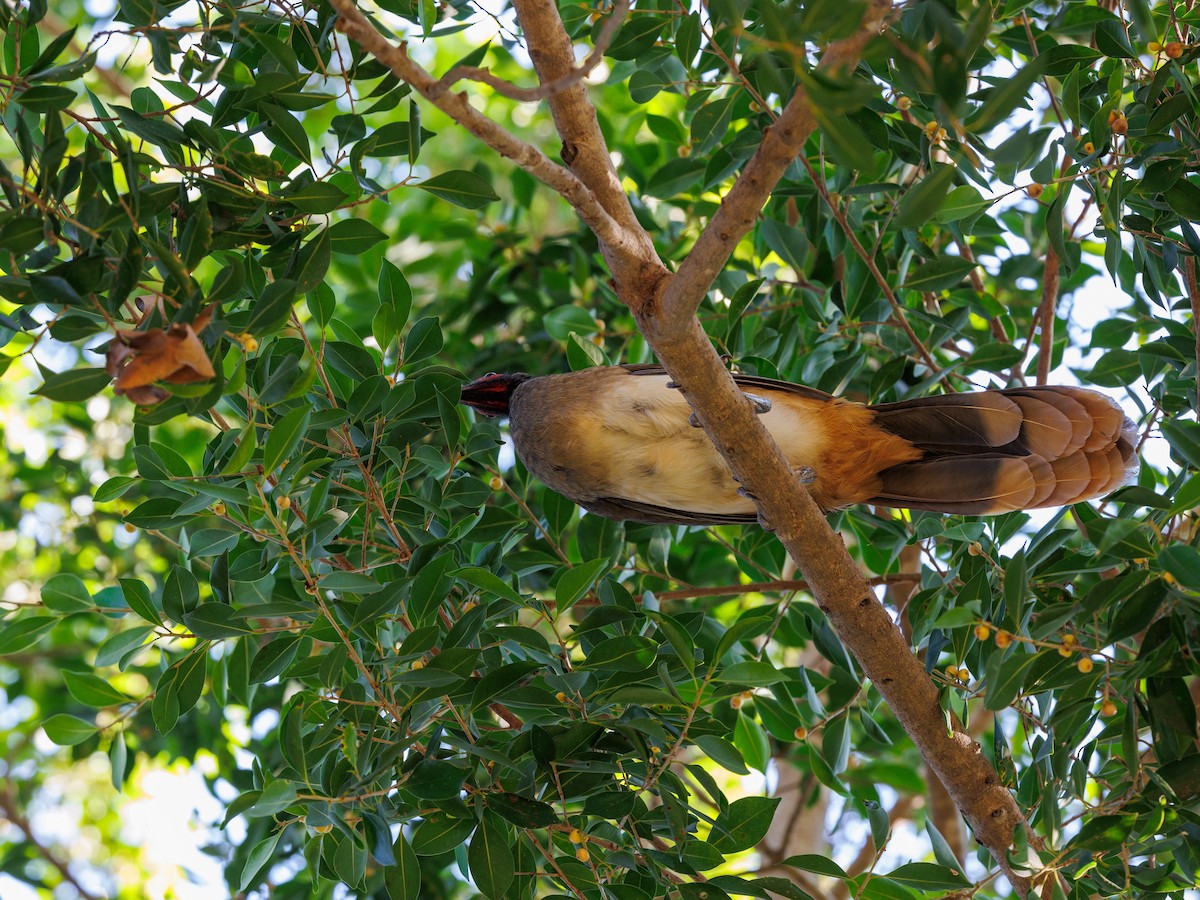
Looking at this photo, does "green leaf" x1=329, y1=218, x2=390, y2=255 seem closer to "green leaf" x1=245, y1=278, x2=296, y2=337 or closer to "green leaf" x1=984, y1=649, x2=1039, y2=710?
"green leaf" x1=245, y1=278, x2=296, y2=337

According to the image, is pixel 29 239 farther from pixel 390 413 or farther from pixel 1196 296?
pixel 1196 296

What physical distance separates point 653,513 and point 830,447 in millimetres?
540

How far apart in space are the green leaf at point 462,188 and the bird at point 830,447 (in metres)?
0.80

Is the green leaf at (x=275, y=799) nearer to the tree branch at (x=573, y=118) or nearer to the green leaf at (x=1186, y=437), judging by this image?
the tree branch at (x=573, y=118)

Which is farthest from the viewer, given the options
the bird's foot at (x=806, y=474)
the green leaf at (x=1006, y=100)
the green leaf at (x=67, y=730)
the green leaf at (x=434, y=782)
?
the bird's foot at (x=806, y=474)

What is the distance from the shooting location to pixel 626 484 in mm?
2918

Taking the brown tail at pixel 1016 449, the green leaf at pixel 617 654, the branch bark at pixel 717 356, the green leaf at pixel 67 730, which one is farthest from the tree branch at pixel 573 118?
the green leaf at pixel 67 730

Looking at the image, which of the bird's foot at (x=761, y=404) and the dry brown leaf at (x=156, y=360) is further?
the bird's foot at (x=761, y=404)

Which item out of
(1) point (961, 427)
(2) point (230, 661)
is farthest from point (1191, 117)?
(2) point (230, 661)

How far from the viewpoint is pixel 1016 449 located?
2.60 metres

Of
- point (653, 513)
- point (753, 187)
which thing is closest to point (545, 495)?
point (653, 513)

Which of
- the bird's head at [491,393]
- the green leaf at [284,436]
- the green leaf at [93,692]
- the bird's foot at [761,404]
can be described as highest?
the green leaf at [284,436]

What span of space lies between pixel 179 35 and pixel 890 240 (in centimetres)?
212

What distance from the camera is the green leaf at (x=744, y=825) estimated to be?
220cm
